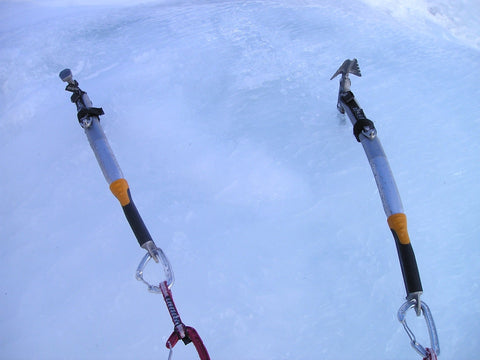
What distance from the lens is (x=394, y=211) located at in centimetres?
78

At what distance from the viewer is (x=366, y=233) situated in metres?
0.94

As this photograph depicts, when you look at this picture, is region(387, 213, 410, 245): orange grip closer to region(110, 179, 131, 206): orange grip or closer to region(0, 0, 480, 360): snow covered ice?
region(0, 0, 480, 360): snow covered ice

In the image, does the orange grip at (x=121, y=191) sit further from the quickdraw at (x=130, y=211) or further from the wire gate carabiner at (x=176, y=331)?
the wire gate carabiner at (x=176, y=331)

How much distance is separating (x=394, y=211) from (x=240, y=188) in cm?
41

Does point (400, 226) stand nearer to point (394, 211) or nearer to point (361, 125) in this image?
point (394, 211)

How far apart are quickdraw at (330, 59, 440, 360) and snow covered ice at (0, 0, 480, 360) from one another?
0.50 ft

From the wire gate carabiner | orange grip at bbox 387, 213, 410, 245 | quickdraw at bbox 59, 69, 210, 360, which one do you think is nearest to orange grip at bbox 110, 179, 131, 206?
quickdraw at bbox 59, 69, 210, 360

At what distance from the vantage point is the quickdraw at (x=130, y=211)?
625mm

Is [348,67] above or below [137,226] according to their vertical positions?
above

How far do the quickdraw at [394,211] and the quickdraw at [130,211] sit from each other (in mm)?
385

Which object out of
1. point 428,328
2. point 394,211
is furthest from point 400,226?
point 428,328

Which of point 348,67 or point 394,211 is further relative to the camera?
point 348,67

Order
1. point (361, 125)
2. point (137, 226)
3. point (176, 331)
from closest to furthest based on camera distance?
point (176, 331)
point (137, 226)
point (361, 125)

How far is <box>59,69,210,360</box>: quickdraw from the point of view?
62 cm
